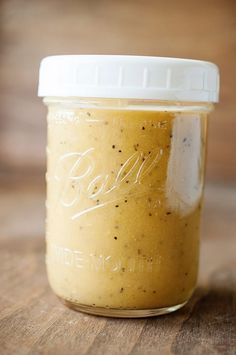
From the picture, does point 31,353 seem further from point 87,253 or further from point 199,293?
point 199,293

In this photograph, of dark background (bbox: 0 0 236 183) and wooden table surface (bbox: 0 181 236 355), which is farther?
dark background (bbox: 0 0 236 183)

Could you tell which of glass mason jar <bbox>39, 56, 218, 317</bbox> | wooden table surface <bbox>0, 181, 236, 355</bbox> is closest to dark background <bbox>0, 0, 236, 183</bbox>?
wooden table surface <bbox>0, 181, 236, 355</bbox>

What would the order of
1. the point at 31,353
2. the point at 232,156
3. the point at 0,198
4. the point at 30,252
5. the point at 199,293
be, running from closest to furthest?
the point at 31,353 < the point at 199,293 < the point at 30,252 < the point at 0,198 < the point at 232,156

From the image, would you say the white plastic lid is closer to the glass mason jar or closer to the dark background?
the glass mason jar

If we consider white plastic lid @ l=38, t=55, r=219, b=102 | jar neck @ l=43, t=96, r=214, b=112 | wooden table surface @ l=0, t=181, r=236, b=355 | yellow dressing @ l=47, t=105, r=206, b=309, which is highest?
Answer: white plastic lid @ l=38, t=55, r=219, b=102

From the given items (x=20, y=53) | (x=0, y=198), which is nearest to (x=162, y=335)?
(x=0, y=198)

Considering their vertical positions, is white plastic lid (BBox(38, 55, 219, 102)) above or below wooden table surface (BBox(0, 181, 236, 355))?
above

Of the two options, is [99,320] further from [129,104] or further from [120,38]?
[120,38]
